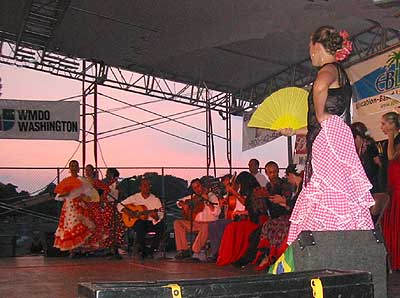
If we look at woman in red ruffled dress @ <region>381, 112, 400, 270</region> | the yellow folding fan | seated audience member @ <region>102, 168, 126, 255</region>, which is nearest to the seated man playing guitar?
seated audience member @ <region>102, 168, 126, 255</region>

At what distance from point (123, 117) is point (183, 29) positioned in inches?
172

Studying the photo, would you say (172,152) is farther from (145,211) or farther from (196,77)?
(145,211)

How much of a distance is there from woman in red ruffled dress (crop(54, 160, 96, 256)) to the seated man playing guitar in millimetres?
466

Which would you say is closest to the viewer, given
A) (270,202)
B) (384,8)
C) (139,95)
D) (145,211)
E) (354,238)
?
(354,238)

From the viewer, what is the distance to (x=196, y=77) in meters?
12.0

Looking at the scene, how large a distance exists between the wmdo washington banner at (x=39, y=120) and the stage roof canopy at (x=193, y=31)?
4.21 ft

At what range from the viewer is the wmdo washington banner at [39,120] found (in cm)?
993

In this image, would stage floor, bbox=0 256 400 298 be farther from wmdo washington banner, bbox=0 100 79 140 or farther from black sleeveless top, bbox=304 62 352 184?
wmdo washington banner, bbox=0 100 79 140

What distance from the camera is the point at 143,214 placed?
791 cm

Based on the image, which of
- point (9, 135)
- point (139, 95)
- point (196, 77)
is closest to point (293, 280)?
point (9, 135)

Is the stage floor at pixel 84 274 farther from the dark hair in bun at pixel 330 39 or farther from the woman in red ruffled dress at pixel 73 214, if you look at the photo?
the dark hair in bun at pixel 330 39

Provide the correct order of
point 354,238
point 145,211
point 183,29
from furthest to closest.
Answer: point 183,29
point 145,211
point 354,238

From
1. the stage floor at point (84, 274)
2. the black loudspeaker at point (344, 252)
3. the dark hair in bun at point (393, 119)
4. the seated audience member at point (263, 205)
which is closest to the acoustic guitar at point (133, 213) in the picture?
the stage floor at point (84, 274)

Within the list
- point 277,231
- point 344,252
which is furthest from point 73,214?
point 344,252
